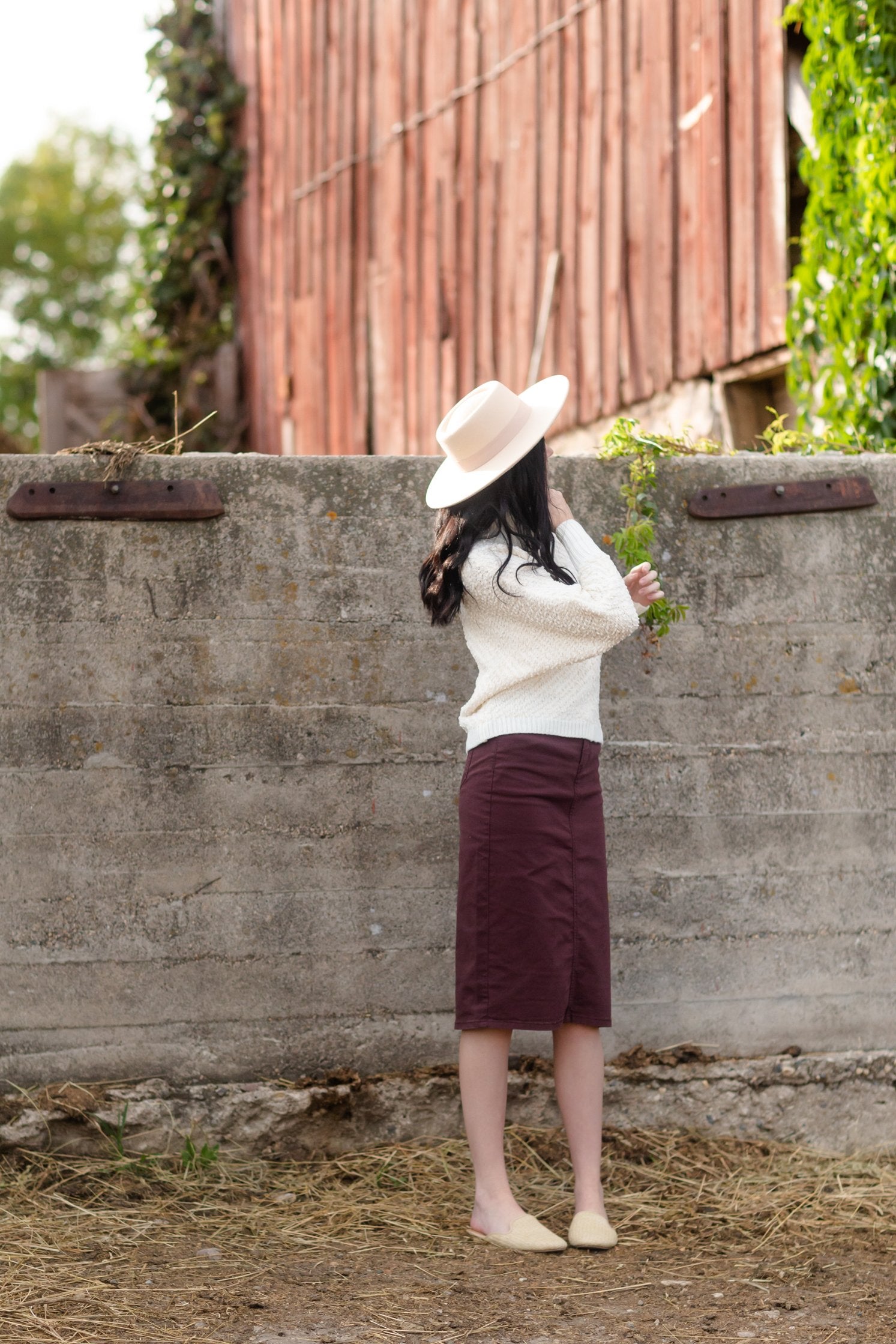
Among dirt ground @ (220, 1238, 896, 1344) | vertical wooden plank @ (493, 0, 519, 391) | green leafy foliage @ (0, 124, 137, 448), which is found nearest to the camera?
dirt ground @ (220, 1238, 896, 1344)

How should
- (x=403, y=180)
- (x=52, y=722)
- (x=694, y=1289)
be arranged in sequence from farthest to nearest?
(x=403, y=180) → (x=52, y=722) → (x=694, y=1289)

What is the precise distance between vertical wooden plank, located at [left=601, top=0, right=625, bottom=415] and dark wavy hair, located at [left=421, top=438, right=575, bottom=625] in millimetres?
3652

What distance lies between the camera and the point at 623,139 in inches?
247

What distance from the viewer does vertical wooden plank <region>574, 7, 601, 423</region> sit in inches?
254

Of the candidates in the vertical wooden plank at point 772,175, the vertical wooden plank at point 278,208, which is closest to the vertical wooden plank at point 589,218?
the vertical wooden plank at point 772,175

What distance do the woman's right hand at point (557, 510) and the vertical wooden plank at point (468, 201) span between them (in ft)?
15.4

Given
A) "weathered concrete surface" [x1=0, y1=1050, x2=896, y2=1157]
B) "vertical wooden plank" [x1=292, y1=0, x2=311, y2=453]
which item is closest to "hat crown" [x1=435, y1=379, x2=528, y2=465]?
"weathered concrete surface" [x1=0, y1=1050, x2=896, y2=1157]

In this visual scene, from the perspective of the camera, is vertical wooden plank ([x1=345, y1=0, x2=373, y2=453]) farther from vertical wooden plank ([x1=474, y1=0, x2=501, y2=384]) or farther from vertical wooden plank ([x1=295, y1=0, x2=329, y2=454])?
vertical wooden plank ([x1=474, y1=0, x2=501, y2=384])

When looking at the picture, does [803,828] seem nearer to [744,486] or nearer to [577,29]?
[744,486]

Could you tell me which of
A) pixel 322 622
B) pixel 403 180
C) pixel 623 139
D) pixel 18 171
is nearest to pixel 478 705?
pixel 322 622

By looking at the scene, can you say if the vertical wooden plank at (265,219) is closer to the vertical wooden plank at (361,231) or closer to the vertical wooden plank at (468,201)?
the vertical wooden plank at (361,231)

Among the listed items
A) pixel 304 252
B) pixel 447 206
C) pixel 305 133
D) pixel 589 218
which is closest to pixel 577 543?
pixel 589 218

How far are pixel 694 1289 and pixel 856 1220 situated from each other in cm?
57

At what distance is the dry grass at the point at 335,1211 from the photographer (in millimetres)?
2594
